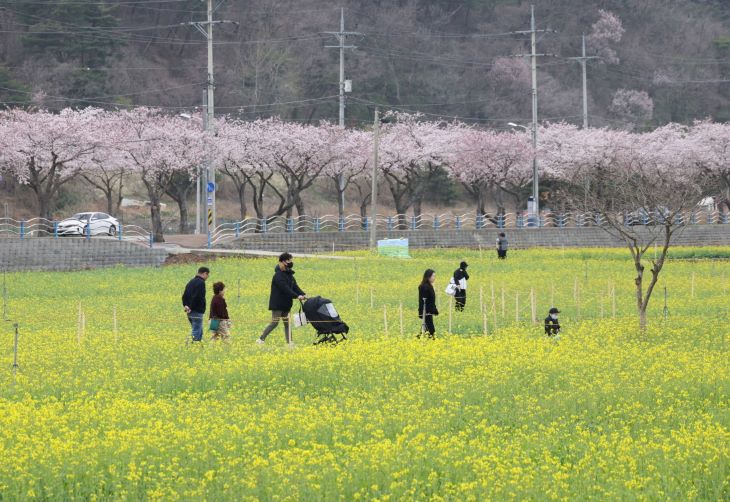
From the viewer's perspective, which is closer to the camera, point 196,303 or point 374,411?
point 374,411

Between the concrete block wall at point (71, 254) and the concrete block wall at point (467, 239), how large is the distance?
16.7 ft

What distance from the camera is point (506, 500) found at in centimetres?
1160

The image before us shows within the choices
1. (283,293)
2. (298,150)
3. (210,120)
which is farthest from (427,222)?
(283,293)

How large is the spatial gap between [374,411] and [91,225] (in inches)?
1747

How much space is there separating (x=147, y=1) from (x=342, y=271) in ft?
154

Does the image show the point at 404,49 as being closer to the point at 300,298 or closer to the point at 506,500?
the point at 300,298

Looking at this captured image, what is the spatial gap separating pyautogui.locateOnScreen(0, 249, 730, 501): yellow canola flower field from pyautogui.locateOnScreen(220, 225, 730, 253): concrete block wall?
26.1 metres

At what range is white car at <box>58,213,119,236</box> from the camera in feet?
184

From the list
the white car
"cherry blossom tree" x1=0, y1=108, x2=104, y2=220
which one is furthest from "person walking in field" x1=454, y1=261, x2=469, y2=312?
"cherry blossom tree" x1=0, y1=108, x2=104, y2=220

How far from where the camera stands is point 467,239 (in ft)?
204

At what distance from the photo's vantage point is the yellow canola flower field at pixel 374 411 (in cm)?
1226

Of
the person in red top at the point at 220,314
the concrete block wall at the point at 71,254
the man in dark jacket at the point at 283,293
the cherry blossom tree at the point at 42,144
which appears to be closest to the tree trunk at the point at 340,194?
the cherry blossom tree at the point at 42,144

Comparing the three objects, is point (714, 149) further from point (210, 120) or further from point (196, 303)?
point (196, 303)

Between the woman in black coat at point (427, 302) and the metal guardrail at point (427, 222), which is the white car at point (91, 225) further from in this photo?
the woman in black coat at point (427, 302)
